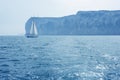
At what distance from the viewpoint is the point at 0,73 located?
89.4 ft

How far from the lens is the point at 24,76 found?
84.2ft

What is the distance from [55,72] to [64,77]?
286 centimetres

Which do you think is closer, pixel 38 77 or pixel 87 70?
pixel 38 77

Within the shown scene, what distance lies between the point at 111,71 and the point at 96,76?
12.2ft

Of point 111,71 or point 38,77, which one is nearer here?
point 38,77

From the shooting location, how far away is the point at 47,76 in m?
26.0

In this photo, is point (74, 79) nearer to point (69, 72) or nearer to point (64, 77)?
point (64, 77)

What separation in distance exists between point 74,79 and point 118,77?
4.63m

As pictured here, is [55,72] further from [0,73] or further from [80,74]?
[0,73]

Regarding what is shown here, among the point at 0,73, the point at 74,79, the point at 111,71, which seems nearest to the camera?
the point at 74,79

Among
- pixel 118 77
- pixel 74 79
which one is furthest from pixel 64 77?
pixel 118 77

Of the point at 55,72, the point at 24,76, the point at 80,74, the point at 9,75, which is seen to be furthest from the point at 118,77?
the point at 9,75

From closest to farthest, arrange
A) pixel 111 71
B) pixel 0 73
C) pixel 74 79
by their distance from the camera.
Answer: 1. pixel 74 79
2. pixel 0 73
3. pixel 111 71

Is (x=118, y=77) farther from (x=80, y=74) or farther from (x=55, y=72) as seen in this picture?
(x=55, y=72)
